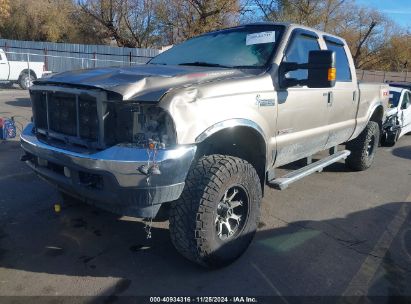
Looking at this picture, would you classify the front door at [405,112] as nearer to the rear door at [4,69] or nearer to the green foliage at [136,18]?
the rear door at [4,69]

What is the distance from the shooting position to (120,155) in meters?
2.80

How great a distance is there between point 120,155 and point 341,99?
3.36 m

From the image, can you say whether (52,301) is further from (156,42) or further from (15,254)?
(156,42)

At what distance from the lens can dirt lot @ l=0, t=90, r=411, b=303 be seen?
3.15 metres

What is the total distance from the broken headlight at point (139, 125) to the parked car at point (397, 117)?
25.4 ft

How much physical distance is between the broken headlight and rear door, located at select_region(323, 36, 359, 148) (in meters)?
2.65

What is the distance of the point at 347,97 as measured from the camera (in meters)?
5.34

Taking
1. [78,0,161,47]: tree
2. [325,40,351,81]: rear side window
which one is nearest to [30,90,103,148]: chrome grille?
[325,40,351,81]: rear side window

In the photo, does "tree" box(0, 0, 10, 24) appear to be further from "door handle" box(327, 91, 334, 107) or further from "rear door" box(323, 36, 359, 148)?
"door handle" box(327, 91, 334, 107)

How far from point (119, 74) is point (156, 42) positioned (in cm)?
3898

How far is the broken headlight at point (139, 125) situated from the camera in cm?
285

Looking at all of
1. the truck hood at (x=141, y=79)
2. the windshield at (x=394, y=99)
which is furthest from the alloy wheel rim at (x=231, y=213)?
the windshield at (x=394, y=99)

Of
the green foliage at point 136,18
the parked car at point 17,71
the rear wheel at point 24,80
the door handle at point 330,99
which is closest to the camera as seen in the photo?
the door handle at point 330,99

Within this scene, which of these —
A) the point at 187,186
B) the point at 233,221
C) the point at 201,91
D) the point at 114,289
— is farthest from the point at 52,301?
the point at 201,91
